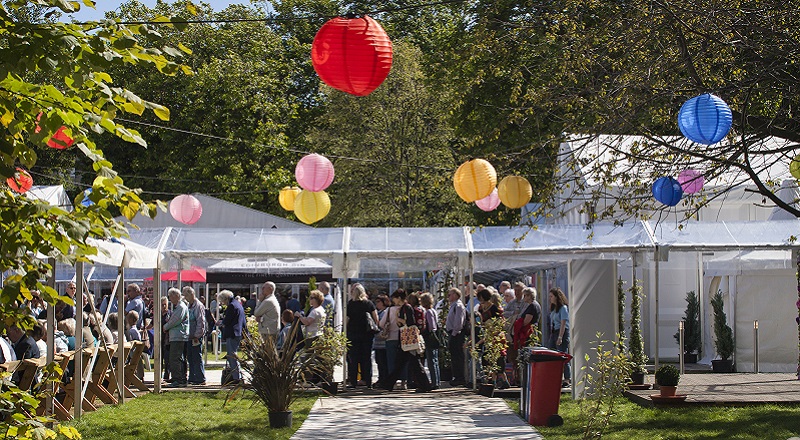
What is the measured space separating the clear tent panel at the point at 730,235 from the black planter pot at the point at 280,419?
738 centimetres

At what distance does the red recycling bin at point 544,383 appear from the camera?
12.2m

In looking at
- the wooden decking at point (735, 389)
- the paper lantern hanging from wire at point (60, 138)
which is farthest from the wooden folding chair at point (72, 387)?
the paper lantern hanging from wire at point (60, 138)

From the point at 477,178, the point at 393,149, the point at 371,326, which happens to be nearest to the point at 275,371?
the point at 477,178

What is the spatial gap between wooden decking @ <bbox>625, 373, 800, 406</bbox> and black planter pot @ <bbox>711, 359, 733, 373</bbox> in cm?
69

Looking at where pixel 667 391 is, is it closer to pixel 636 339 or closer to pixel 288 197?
pixel 636 339

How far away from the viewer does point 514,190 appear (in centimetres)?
1426

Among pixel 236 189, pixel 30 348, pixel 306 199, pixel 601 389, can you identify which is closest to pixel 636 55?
pixel 601 389

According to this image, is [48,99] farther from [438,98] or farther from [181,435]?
[438,98]

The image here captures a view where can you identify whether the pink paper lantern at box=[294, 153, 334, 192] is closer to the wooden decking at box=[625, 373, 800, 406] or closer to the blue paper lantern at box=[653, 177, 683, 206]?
the blue paper lantern at box=[653, 177, 683, 206]

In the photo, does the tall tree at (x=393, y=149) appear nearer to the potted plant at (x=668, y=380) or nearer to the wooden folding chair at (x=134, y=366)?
the wooden folding chair at (x=134, y=366)

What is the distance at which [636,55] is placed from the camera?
11.3 m

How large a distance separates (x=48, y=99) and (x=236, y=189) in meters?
31.8

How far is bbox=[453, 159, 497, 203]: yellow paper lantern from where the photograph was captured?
43.7 feet

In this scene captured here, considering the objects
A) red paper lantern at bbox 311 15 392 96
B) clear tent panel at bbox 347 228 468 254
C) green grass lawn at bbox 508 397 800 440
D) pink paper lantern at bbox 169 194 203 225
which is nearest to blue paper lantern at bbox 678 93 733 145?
red paper lantern at bbox 311 15 392 96
